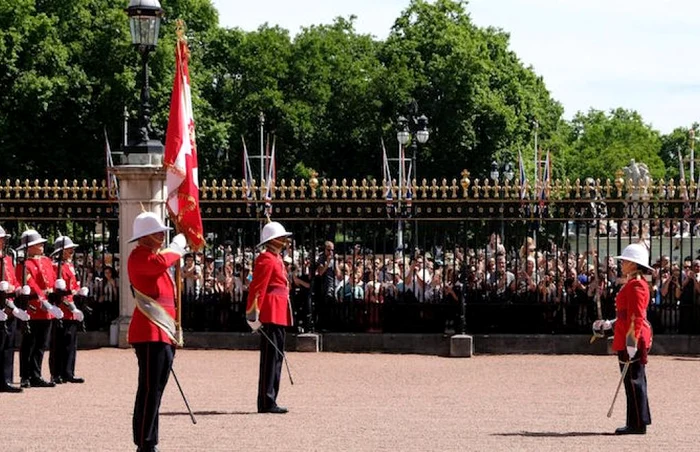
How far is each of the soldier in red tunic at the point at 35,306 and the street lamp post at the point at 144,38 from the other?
4.47 meters

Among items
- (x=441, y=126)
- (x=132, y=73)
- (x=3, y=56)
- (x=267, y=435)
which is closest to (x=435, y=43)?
(x=441, y=126)

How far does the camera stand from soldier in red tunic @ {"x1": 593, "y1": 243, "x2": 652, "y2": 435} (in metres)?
13.3

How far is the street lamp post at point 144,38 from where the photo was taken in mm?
21234

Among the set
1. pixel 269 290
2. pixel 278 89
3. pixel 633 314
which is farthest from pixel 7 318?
pixel 278 89

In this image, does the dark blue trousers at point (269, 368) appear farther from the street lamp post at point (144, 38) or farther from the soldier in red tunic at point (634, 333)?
the street lamp post at point (144, 38)

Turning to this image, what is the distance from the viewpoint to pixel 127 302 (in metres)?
21.9

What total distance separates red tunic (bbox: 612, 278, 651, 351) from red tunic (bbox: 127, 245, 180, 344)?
3998mm

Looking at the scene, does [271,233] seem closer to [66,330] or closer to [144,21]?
[66,330]

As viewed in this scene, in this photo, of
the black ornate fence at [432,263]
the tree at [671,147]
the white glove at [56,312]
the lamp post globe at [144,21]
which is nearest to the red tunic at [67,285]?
the white glove at [56,312]

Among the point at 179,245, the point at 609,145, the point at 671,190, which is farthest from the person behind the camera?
the point at 609,145

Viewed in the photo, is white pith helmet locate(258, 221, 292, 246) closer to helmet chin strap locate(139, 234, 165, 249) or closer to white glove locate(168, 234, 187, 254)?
white glove locate(168, 234, 187, 254)

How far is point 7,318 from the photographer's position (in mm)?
16781

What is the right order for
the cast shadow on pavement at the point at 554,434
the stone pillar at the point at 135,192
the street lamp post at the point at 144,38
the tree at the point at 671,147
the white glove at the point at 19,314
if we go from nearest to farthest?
the cast shadow on pavement at the point at 554,434, the white glove at the point at 19,314, the street lamp post at the point at 144,38, the stone pillar at the point at 135,192, the tree at the point at 671,147

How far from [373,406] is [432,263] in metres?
7.38
